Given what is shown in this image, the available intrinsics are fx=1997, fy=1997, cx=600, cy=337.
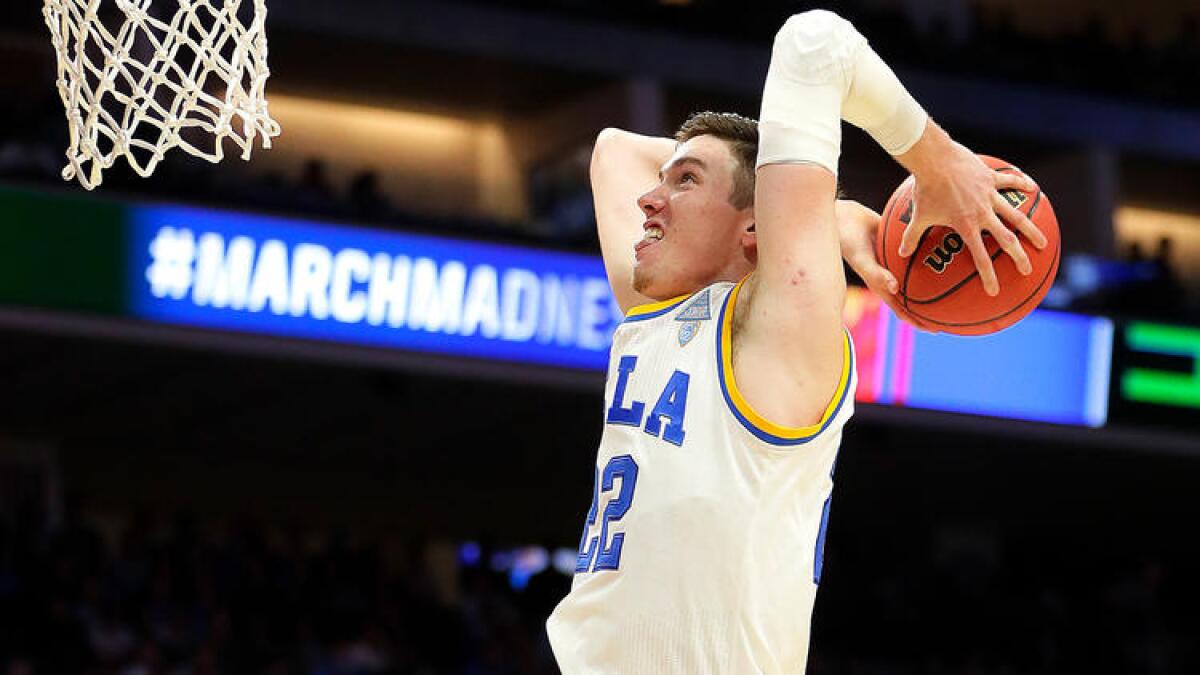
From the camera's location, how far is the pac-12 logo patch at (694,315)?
3258 mm

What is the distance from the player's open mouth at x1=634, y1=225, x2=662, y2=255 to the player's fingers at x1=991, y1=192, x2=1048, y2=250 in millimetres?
564

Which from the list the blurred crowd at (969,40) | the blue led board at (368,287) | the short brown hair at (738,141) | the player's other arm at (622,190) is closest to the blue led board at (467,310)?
the blue led board at (368,287)

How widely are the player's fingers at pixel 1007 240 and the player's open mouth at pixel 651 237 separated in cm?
55

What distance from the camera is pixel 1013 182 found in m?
3.39

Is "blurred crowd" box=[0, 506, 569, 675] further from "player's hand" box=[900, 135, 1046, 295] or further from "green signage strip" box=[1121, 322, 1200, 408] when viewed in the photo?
"player's hand" box=[900, 135, 1046, 295]

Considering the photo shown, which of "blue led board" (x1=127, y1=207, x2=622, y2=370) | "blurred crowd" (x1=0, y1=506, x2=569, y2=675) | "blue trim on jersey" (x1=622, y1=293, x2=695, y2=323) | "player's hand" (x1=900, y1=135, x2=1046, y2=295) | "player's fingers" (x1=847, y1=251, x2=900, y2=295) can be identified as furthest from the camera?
"blue led board" (x1=127, y1=207, x2=622, y2=370)

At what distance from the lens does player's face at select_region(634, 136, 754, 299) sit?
3385 mm

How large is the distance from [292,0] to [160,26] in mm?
11932

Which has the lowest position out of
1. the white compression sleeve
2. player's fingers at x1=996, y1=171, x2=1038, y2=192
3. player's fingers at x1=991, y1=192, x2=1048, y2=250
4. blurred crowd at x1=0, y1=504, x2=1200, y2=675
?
blurred crowd at x1=0, y1=504, x2=1200, y2=675

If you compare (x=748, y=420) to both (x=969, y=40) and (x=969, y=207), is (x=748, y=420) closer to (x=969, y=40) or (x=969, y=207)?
(x=969, y=207)

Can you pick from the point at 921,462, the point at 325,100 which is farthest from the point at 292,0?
the point at 921,462

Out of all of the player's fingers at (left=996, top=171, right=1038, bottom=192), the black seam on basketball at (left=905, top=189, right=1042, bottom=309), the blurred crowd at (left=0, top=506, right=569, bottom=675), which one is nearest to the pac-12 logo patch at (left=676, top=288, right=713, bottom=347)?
the black seam on basketball at (left=905, top=189, right=1042, bottom=309)

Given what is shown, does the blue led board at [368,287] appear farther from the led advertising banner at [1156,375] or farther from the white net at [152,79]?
the white net at [152,79]

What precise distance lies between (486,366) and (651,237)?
375 inches
